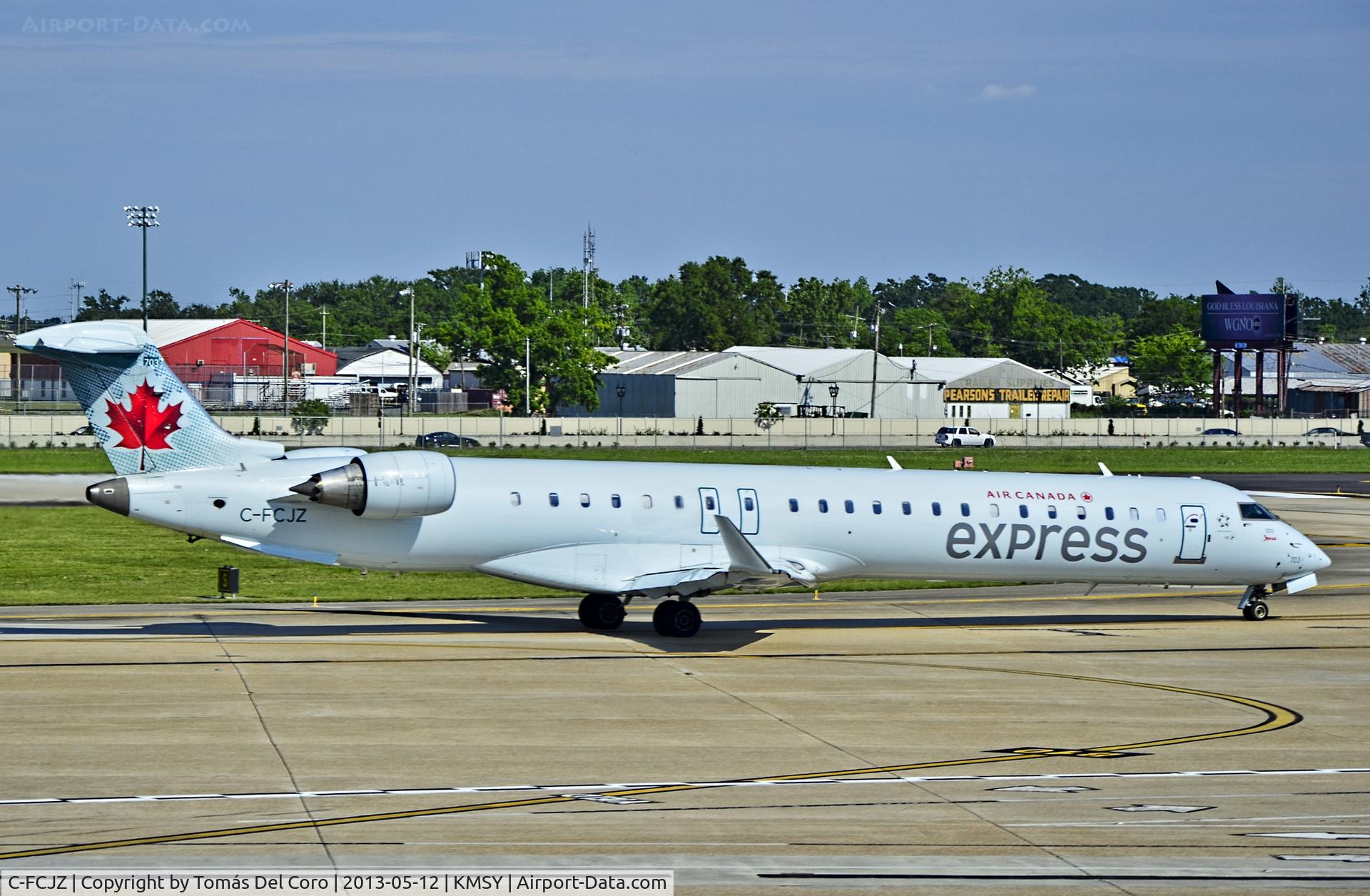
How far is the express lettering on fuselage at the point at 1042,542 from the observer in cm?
2800

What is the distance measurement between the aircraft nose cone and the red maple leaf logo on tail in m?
0.73

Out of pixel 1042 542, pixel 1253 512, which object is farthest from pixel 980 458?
pixel 1042 542

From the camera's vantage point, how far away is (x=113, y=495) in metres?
23.8

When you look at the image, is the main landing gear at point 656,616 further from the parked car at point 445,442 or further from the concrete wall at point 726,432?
the parked car at point 445,442

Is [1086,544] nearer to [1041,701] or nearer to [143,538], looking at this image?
[1041,701]

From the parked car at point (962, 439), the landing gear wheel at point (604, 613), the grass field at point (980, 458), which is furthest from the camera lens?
the parked car at point (962, 439)

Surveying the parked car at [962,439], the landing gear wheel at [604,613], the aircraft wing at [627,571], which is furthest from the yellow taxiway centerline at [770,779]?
the parked car at [962,439]

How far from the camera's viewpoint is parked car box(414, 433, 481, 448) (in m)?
85.3

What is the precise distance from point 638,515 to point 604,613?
6.54 ft

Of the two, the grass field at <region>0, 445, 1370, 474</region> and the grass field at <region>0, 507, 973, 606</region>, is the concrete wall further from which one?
the grass field at <region>0, 507, 973, 606</region>

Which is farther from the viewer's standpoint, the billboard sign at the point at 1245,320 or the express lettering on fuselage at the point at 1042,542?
the billboard sign at the point at 1245,320

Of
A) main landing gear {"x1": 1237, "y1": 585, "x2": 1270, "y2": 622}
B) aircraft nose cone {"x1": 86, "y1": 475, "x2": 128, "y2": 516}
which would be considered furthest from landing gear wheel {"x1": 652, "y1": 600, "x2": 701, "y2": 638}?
main landing gear {"x1": 1237, "y1": 585, "x2": 1270, "y2": 622}

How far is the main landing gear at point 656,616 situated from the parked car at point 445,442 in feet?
191

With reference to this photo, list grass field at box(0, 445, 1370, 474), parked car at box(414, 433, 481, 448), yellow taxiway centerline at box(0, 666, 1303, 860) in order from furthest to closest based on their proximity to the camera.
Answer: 1. parked car at box(414, 433, 481, 448)
2. grass field at box(0, 445, 1370, 474)
3. yellow taxiway centerline at box(0, 666, 1303, 860)
